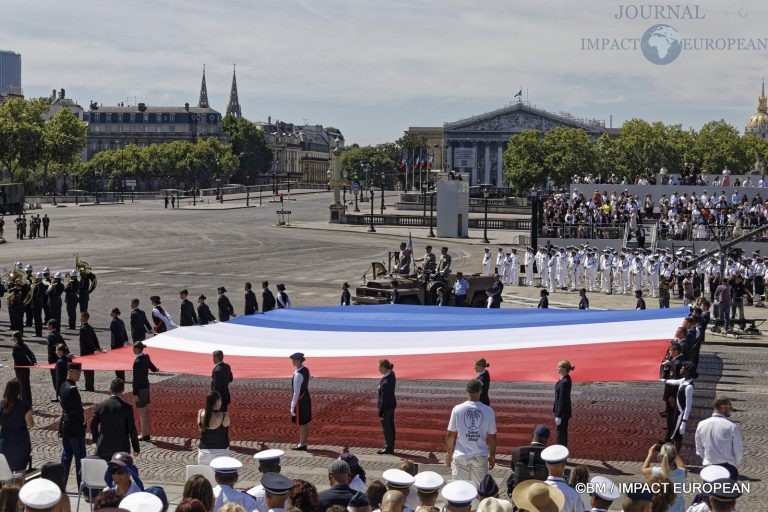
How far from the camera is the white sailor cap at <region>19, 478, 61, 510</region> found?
782 cm

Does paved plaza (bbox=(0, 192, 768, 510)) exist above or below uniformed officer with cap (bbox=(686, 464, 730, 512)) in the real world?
below

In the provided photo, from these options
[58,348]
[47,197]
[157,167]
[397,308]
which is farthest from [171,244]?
[157,167]

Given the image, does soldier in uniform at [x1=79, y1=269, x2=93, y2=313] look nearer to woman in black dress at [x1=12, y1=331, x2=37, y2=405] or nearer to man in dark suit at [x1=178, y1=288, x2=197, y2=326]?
man in dark suit at [x1=178, y1=288, x2=197, y2=326]

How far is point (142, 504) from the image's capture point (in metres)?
7.92

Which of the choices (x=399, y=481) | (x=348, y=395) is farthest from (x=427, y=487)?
(x=348, y=395)

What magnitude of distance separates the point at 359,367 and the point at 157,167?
492ft

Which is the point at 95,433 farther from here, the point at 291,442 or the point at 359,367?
the point at 359,367

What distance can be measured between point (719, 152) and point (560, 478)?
Answer: 123 m

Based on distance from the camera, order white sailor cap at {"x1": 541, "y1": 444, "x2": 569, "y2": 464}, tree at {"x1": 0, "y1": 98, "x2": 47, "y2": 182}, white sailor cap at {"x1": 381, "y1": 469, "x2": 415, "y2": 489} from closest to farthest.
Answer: white sailor cap at {"x1": 381, "y1": 469, "x2": 415, "y2": 489}, white sailor cap at {"x1": 541, "y1": 444, "x2": 569, "y2": 464}, tree at {"x1": 0, "y1": 98, "x2": 47, "y2": 182}

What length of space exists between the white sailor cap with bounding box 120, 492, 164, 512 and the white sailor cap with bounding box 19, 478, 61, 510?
54 centimetres

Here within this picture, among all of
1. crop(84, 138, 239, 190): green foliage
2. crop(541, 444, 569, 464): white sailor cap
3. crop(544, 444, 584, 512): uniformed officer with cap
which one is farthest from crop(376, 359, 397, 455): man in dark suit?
crop(84, 138, 239, 190): green foliage

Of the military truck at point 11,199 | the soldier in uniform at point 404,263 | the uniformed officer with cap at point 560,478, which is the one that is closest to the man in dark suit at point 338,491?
the uniformed officer with cap at point 560,478

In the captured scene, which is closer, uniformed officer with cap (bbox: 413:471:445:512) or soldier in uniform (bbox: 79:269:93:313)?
uniformed officer with cap (bbox: 413:471:445:512)

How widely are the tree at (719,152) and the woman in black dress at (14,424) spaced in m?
118
